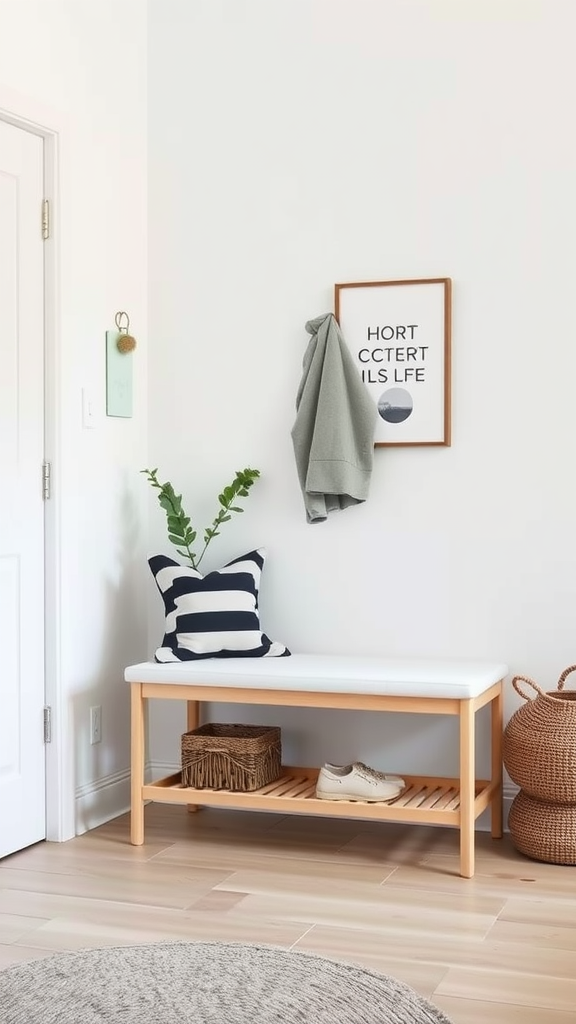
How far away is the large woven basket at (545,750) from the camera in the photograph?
3.27 meters

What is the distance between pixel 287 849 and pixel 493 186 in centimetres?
212

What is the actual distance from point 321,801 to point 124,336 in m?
1.62

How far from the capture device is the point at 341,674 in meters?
3.37

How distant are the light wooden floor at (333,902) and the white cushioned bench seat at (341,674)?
503mm

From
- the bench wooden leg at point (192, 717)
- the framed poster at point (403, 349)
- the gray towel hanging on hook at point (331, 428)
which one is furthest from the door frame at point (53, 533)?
the framed poster at point (403, 349)

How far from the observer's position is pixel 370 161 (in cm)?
382

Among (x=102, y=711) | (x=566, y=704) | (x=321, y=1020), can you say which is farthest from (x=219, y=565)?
(x=321, y=1020)

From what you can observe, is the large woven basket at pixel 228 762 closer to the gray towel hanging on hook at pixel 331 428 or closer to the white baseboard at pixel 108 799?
the white baseboard at pixel 108 799

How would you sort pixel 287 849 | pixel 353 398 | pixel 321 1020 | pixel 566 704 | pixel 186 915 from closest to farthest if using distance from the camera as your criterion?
pixel 321 1020, pixel 186 915, pixel 566 704, pixel 287 849, pixel 353 398

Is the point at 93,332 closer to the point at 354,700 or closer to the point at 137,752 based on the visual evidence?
the point at 137,752

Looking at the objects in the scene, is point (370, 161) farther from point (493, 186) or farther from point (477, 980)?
point (477, 980)

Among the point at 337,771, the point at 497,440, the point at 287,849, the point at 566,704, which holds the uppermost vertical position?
the point at 497,440

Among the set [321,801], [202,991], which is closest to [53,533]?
[321,801]

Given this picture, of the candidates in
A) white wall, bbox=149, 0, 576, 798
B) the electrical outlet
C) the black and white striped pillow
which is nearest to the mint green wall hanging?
white wall, bbox=149, 0, 576, 798
